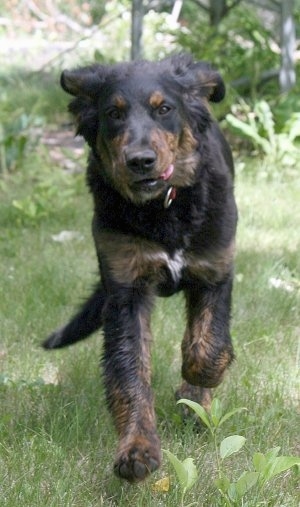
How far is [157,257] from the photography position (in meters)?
3.50

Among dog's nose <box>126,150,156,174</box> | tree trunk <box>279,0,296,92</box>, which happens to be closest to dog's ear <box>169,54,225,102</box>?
dog's nose <box>126,150,156,174</box>

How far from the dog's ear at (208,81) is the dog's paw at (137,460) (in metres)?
1.44

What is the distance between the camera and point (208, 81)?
3.76m

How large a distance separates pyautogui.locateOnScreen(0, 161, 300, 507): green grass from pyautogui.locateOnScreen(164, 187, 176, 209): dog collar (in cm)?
84

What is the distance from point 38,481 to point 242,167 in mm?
4864

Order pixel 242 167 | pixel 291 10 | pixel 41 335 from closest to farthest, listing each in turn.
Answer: pixel 41 335, pixel 242 167, pixel 291 10

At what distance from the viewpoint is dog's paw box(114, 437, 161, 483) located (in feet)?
10.0

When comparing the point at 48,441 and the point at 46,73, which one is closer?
the point at 48,441

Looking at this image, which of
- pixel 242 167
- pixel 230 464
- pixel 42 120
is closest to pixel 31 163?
pixel 42 120

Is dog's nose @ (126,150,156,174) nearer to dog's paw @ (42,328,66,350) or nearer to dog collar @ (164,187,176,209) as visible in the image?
dog collar @ (164,187,176,209)

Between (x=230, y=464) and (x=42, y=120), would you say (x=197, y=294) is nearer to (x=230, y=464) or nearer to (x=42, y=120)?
(x=230, y=464)

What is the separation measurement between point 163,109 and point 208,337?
2.89 feet

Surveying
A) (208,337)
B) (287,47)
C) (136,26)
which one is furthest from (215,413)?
(287,47)

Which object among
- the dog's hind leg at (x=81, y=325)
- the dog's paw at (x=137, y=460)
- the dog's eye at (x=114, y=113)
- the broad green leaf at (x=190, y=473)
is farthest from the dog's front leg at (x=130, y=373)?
the dog's hind leg at (x=81, y=325)
